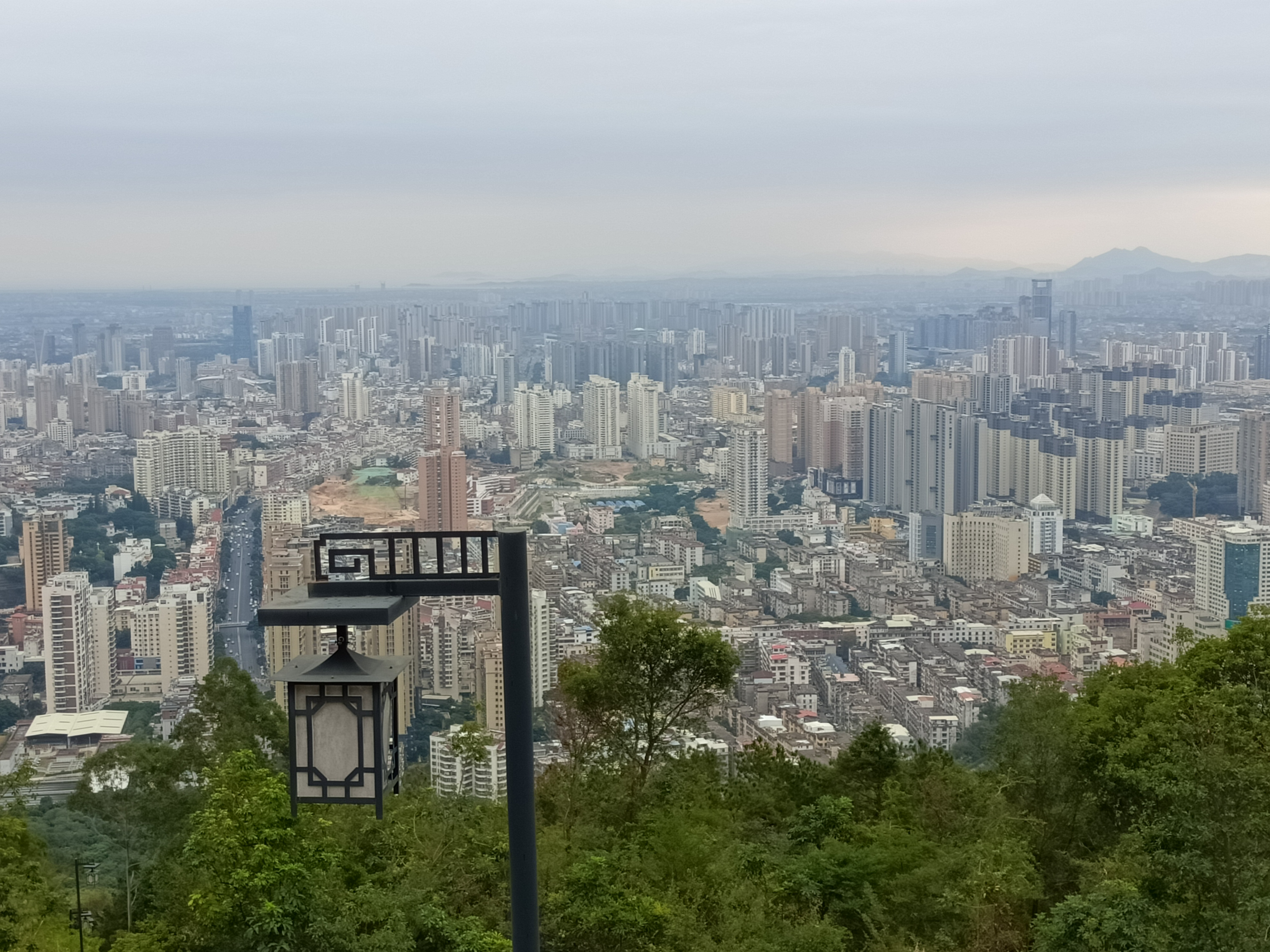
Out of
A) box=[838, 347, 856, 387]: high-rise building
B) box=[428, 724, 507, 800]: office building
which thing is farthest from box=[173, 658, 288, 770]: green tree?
box=[838, 347, 856, 387]: high-rise building

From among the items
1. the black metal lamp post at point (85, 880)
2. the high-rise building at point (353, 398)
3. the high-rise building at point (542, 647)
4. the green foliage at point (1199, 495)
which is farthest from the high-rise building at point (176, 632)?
the green foliage at point (1199, 495)

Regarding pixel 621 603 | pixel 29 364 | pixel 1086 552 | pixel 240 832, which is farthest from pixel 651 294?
pixel 240 832

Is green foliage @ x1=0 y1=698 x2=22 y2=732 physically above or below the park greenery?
below

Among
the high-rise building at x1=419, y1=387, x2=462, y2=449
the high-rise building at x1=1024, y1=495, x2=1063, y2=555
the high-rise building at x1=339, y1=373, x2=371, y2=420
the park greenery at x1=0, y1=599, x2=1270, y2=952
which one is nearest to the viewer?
the park greenery at x1=0, y1=599, x2=1270, y2=952

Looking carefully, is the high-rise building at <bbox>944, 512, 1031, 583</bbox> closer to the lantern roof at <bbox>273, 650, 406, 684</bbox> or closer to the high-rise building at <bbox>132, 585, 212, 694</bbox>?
the high-rise building at <bbox>132, 585, 212, 694</bbox>

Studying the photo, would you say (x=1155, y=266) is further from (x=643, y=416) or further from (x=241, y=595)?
(x=241, y=595)

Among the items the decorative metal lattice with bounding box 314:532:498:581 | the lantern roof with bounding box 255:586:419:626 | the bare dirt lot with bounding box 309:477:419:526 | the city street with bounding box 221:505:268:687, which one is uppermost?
the decorative metal lattice with bounding box 314:532:498:581
